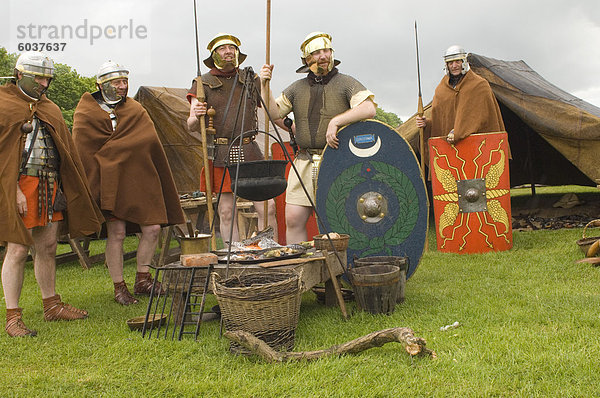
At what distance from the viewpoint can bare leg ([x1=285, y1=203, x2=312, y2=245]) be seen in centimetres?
425

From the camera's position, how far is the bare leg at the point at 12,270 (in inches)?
136

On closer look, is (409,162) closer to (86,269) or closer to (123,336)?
(123,336)

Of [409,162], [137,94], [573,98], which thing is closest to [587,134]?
[573,98]

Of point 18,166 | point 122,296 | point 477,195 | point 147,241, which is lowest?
point 122,296

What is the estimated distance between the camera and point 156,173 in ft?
14.7

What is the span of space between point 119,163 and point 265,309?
2.06 m

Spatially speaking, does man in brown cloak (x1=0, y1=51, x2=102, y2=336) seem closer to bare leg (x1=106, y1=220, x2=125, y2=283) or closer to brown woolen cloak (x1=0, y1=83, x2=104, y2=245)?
brown woolen cloak (x1=0, y1=83, x2=104, y2=245)

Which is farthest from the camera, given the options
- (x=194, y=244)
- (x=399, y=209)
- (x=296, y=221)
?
(x=194, y=244)

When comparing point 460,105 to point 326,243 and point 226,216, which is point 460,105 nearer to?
point 226,216

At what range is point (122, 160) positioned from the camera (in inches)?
169

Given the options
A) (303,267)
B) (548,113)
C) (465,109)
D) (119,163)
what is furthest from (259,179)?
(548,113)

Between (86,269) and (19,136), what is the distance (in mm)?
2895

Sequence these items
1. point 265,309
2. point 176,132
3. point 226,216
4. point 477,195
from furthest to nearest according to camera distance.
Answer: point 176,132, point 477,195, point 226,216, point 265,309

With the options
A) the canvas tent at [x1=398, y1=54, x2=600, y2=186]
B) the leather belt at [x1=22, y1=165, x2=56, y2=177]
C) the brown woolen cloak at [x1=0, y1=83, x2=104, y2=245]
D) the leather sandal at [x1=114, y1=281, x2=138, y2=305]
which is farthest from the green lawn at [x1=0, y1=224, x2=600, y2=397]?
the canvas tent at [x1=398, y1=54, x2=600, y2=186]
